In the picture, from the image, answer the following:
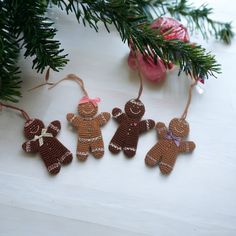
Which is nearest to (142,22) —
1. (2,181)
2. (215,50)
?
(215,50)

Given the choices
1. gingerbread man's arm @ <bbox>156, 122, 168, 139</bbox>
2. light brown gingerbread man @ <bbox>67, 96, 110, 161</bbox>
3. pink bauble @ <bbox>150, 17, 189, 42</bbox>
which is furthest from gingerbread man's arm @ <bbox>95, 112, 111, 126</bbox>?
pink bauble @ <bbox>150, 17, 189, 42</bbox>

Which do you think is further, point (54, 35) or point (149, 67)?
point (149, 67)

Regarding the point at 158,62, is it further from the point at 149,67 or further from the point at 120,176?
the point at 120,176

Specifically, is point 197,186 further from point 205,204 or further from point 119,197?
point 119,197

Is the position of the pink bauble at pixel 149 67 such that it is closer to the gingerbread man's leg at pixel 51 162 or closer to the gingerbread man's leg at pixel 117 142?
the gingerbread man's leg at pixel 117 142

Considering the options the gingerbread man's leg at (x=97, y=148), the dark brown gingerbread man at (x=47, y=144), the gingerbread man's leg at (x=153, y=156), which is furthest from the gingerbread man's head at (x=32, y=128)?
the gingerbread man's leg at (x=153, y=156)

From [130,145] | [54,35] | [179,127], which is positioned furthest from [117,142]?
[54,35]
